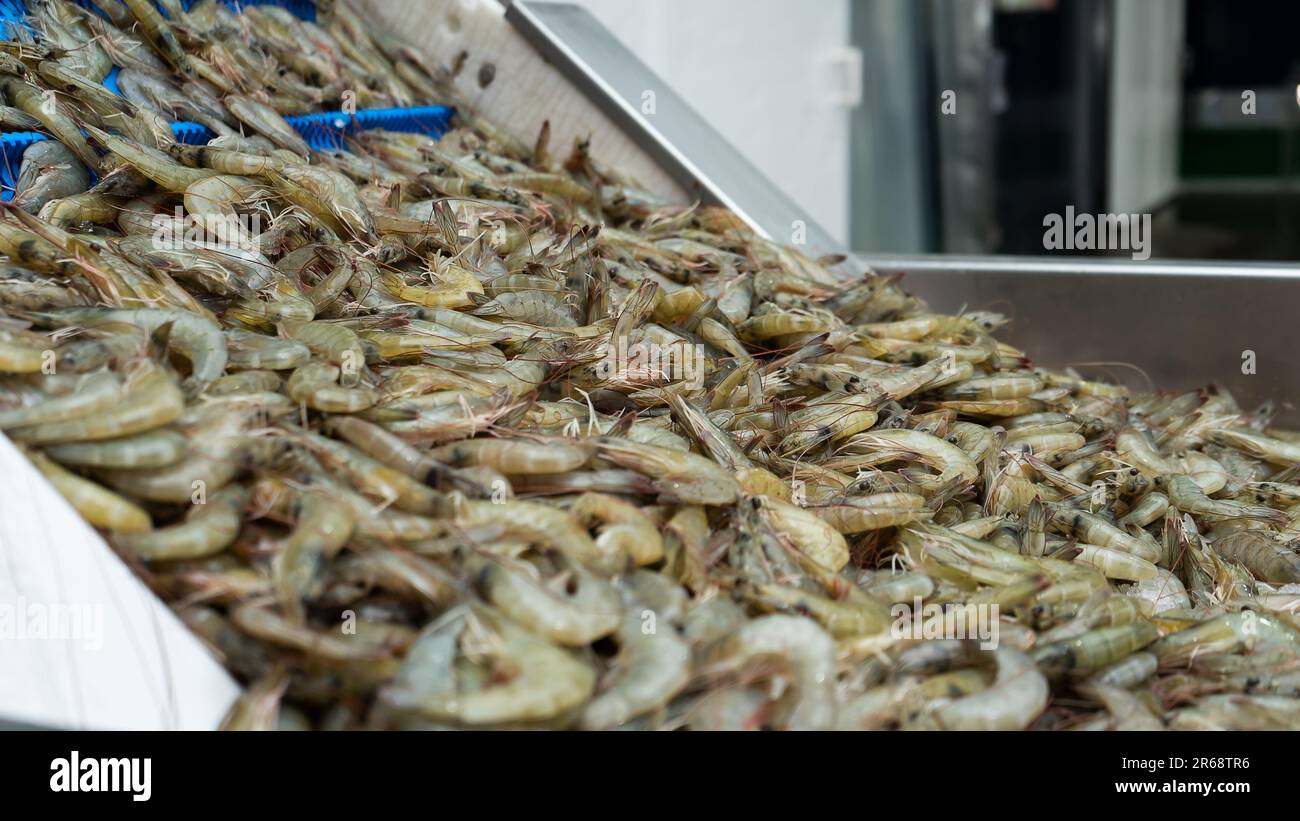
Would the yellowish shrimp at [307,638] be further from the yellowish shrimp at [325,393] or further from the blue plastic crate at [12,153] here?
the blue plastic crate at [12,153]

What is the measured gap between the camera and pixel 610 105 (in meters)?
3.04

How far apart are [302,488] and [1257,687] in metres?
1.23

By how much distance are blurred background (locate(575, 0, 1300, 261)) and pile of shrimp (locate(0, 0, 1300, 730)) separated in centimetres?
317

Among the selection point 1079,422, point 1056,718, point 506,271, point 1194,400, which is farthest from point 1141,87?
point 1056,718

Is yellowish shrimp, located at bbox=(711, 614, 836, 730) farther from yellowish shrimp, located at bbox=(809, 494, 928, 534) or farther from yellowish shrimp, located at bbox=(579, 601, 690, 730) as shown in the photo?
yellowish shrimp, located at bbox=(809, 494, 928, 534)

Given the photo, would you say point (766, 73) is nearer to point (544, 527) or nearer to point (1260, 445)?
point (1260, 445)

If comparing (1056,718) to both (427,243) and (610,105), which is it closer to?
(427,243)

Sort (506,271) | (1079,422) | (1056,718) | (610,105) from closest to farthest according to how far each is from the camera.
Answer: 1. (1056,718)
2. (506,271)
3. (1079,422)
4. (610,105)

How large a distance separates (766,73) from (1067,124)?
103 inches

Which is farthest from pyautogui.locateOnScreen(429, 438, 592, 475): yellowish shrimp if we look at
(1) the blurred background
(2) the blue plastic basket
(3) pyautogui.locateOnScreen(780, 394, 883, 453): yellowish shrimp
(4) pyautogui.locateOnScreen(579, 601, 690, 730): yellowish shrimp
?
(1) the blurred background

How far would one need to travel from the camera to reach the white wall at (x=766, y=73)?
13.1 ft

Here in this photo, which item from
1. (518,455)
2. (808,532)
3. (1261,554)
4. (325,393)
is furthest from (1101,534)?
(325,393)

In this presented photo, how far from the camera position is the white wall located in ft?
13.1

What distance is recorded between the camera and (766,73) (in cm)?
455
